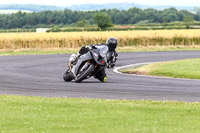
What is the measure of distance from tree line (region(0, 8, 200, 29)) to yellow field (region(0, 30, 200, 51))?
83.8 metres

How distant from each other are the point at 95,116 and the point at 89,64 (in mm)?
7061

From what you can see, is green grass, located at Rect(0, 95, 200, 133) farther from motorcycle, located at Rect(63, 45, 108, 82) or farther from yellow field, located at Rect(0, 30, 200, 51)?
yellow field, located at Rect(0, 30, 200, 51)

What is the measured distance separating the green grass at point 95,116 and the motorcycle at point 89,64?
4229 mm

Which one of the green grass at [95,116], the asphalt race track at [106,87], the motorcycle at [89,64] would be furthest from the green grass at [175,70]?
the green grass at [95,116]

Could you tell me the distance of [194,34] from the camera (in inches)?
1895

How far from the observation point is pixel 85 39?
46.2 metres

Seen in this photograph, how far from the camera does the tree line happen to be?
5285 inches

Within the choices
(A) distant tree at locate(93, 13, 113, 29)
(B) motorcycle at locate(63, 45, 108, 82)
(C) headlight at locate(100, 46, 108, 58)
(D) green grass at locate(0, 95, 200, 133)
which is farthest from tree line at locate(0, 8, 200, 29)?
(D) green grass at locate(0, 95, 200, 133)

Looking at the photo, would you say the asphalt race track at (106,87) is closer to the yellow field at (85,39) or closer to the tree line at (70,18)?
the yellow field at (85,39)

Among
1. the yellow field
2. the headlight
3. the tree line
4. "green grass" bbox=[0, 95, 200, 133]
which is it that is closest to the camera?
"green grass" bbox=[0, 95, 200, 133]

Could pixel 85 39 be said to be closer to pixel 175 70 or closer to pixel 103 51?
pixel 175 70

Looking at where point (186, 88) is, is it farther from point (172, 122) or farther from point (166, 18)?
point (166, 18)

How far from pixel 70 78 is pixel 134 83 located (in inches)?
92.6

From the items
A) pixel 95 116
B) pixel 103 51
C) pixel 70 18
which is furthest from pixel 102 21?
pixel 95 116
